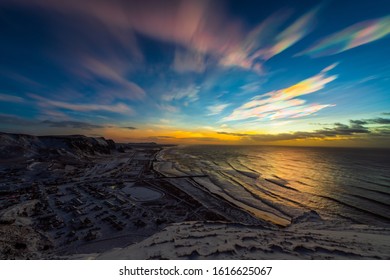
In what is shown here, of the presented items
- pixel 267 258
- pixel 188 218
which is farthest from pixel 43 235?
pixel 267 258

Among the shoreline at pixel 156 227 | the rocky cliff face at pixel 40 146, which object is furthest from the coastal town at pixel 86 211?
the rocky cliff face at pixel 40 146

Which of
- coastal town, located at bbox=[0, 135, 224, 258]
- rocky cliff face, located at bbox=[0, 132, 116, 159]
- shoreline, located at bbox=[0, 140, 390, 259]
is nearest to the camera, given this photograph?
shoreline, located at bbox=[0, 140, 390, 259]

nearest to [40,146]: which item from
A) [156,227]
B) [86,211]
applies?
[86,211]

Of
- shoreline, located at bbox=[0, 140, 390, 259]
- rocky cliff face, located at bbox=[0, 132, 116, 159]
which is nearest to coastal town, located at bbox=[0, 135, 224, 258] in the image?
shoreline, located at bbox=[0, 140, 390, 259]

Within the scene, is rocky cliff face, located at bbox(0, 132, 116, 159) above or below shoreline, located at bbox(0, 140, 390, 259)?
above

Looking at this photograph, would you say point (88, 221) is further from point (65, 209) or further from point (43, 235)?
point (65, 209)

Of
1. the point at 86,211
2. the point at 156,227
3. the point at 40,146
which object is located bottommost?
the point at 156,227

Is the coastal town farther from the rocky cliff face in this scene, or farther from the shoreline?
the rocky cliff face

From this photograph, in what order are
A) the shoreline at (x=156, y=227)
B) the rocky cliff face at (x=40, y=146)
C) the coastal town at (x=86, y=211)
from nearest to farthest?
1. the shoreline at (x=156, y=227)
2. the coastal town at (x=86, y=211)
3. the rocky cliff face at (x=40, y=146)

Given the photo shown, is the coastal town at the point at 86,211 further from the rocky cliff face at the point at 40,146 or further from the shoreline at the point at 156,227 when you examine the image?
the rocky cliff face at the point at 40,146

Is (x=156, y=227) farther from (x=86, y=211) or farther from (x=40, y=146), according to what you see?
(x=40, y=146)

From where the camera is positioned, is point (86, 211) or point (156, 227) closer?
point (156, 227)
